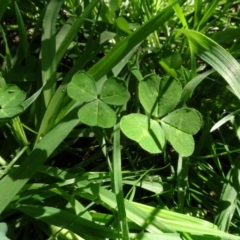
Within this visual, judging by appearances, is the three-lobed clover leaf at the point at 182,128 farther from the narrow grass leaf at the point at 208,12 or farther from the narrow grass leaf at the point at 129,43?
the narrow grass leaf at the point at 208,12

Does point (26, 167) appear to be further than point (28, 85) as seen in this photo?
No

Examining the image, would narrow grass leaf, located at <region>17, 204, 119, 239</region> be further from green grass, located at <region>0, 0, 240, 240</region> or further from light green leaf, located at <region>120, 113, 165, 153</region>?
light green leaf, located at <region>120, 113, 165, 153</region>

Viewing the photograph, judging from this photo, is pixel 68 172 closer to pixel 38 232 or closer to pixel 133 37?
pixel 38 232

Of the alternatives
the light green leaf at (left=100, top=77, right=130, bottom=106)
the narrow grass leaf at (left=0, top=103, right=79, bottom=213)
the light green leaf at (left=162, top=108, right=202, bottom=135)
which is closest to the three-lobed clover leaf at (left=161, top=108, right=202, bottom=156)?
the light green leaf at (left=162, top=108, right=202, bottom=135)

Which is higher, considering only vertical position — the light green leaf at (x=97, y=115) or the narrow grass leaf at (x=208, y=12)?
the narrow grass leaf at (x=208, y=12)

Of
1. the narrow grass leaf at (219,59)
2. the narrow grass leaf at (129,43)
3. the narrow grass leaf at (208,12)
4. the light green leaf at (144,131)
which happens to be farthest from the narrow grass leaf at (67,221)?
the narrow grass leaf at (208,12)

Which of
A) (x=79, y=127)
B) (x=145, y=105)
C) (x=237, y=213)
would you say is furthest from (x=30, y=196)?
(x=237, y=213)
